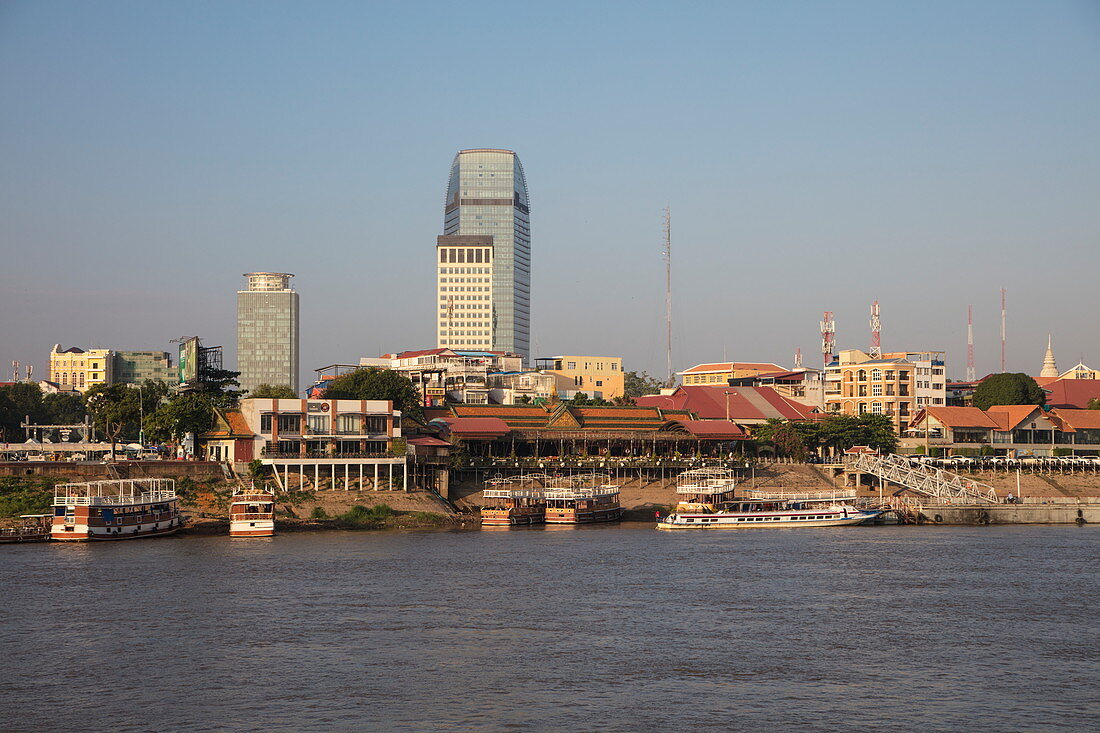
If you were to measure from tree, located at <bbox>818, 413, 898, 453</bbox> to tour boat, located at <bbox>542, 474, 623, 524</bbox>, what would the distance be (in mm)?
40651

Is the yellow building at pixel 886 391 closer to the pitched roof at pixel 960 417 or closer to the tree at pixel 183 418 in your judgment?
the pitched roof at pixel 960 417

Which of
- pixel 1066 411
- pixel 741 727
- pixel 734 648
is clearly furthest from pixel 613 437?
pixel 741 727

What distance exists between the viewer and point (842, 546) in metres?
98.9

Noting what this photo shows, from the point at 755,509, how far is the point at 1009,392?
81884mm

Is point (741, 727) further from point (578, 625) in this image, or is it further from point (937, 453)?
point (937, 453)

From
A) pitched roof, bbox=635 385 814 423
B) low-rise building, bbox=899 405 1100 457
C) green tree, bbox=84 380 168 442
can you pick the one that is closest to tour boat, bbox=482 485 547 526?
green tree, bbox=84 380 168 442

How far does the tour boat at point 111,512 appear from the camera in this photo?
96500 millimetres

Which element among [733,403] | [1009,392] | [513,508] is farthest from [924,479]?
[1009,392]

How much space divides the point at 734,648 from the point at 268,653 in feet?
67.7

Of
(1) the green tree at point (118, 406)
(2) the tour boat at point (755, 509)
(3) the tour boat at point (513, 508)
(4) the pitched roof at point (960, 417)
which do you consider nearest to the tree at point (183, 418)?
(1) the green tree at point (118, 406)

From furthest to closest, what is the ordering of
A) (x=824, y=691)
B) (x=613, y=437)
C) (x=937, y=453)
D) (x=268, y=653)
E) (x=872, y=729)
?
(x=937, y=453), (x=613, y=437), (x=268, y=653), (x=824, y=691), (x=872, y=729)

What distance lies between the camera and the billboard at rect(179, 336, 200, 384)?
14400 centimetres

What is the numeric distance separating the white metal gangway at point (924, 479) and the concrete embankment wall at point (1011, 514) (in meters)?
Result: 2.20

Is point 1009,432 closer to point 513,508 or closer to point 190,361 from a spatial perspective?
point 513,508
